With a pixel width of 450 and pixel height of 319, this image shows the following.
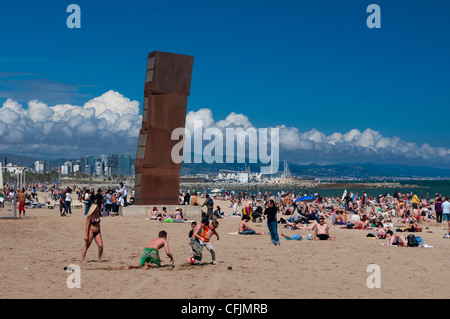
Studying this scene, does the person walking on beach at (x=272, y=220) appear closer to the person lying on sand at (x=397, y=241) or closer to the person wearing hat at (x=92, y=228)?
the person lying on sand at (x=397, y=241)

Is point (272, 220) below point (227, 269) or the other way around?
the other way around

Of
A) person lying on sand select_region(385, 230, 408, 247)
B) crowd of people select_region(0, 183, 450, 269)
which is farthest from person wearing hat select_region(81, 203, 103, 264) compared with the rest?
person lying on sand select_region(385, 230, 408, 247)

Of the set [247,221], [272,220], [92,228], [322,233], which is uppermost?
[92,228]

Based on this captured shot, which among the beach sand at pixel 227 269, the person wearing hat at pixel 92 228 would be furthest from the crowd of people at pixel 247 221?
the beach sand at pixel 227 269

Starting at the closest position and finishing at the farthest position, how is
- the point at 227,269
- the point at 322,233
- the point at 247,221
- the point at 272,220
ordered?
the point at 227,269 < the point at 272,220 < the point at 322,233 < the point at 247,221

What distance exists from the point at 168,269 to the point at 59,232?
25.1 feet

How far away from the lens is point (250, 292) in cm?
858

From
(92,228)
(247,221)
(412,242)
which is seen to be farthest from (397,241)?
(92,228)

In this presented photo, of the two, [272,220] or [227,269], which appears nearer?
[227,269]

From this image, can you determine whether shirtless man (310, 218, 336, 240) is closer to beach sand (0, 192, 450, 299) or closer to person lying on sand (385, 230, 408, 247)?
beach sand (0, 192, 450, 299)

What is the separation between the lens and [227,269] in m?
10.9

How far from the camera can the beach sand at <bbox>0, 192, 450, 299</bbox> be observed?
8531 millimetres

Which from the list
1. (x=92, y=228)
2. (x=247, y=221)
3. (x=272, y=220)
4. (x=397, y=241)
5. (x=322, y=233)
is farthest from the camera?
(x=247, y=221)

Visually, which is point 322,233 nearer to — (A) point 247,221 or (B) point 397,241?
(B) point 397,241
